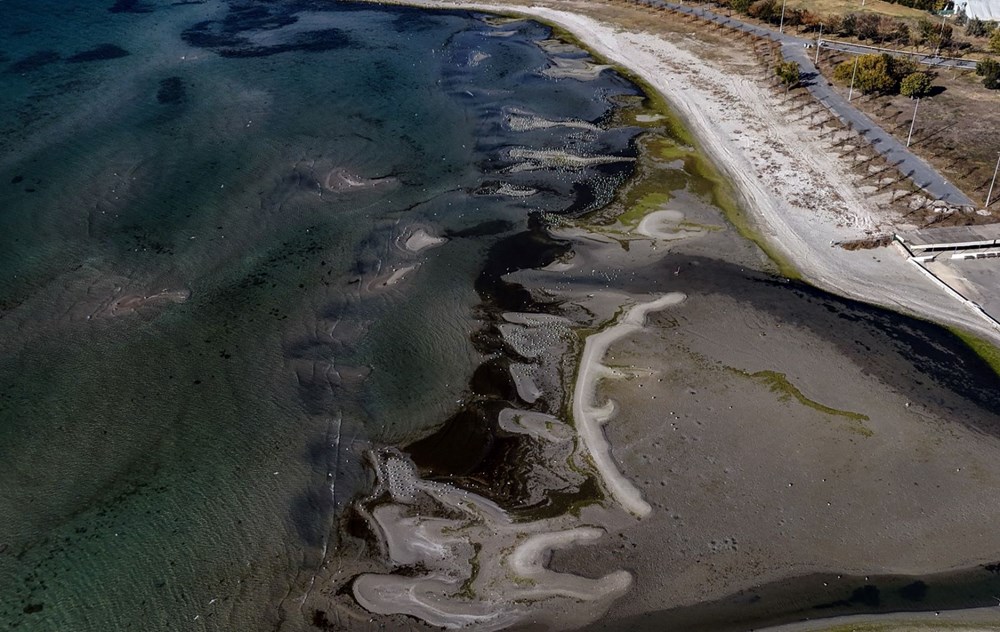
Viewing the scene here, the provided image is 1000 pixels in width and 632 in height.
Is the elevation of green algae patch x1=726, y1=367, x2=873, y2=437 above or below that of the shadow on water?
above

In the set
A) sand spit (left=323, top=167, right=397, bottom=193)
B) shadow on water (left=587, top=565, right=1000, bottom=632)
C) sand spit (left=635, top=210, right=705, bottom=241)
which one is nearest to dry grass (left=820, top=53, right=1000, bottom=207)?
sand spit (left=635, top=210, right=705, bottom=241)

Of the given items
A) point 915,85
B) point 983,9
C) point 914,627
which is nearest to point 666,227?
point 914,627

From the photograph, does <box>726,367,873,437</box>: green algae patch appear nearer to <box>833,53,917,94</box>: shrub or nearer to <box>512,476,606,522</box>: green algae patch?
<box>512,476,606,522</box>: green algae patch

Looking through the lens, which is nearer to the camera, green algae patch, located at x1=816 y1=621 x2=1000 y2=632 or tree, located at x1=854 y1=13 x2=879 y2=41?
green algae patch, located at x1=816 y1=621 x2=1000 y2=632

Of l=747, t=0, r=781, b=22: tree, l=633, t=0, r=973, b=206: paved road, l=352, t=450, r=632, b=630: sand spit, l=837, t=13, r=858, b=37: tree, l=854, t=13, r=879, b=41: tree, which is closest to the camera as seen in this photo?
l=352, t=450, r=632, b=630: sand spit

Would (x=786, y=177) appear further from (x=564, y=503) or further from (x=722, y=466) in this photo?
(x=564, y=503)

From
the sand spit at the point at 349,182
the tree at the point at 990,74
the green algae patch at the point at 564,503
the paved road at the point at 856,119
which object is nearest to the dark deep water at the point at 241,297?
the sand spit at the point at 349,182

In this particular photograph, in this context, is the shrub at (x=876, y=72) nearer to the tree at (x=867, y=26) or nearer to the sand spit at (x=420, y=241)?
the tree at (x=867, y=26)
